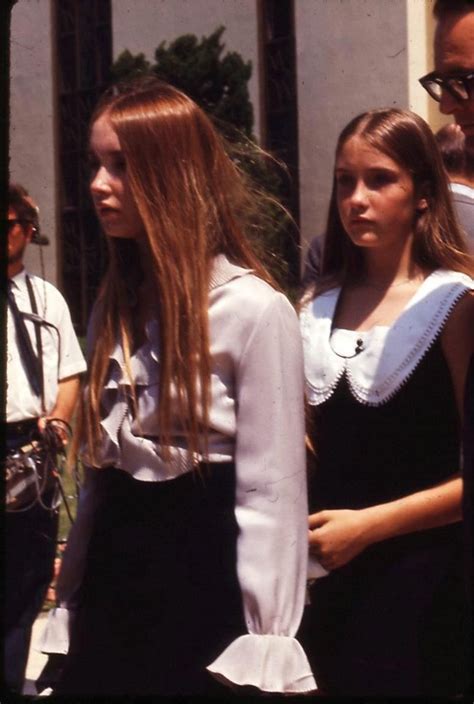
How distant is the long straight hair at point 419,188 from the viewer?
8.25ft

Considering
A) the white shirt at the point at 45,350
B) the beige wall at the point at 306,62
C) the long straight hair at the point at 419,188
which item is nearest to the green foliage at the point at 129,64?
the beige wall at the point at 306,62

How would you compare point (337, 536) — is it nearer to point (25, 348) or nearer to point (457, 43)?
point (457, 43)

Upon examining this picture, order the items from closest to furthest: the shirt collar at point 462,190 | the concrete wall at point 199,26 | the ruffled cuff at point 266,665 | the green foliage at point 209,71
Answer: the ruffled cuff at point 266,665 < the shirt collar at point 462,190 < the green foliage at point 209,71 < the concrete wall at point 199,26

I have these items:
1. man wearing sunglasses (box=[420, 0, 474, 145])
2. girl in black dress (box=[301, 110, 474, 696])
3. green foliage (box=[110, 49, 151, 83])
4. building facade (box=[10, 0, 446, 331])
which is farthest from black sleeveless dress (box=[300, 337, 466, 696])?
green foliage (box=[110, 49, 151, 83])

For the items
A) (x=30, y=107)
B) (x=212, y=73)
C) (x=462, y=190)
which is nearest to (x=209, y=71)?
(x=212, y=73)

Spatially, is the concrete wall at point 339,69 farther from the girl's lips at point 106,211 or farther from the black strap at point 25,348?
the black strap at point 25,348

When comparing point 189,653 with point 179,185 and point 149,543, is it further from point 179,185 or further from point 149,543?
point 179,185

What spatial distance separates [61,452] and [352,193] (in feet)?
6.87

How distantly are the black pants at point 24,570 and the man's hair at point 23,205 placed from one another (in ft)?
2.45

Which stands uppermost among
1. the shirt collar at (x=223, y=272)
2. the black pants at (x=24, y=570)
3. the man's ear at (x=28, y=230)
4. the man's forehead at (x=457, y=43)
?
the man's forehead at (x=457, y=43)

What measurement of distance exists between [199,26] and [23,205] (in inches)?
346

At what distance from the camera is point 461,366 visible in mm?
2334

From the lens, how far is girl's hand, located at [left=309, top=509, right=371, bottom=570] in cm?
226

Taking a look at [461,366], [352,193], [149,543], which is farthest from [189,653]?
[352,193]
